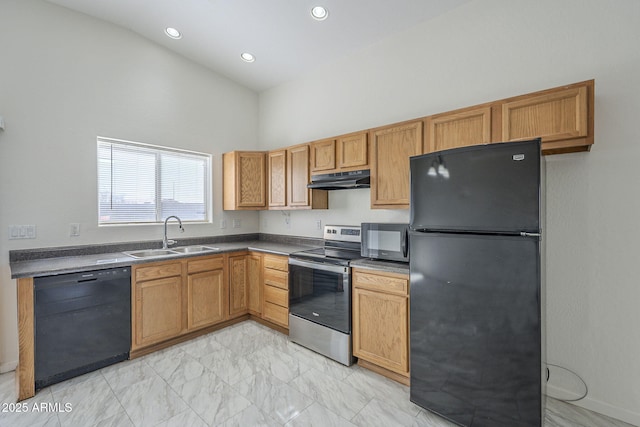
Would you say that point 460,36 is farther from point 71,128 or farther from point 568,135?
point 71,128

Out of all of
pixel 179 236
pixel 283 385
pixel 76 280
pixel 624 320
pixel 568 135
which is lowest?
pixel 283 385

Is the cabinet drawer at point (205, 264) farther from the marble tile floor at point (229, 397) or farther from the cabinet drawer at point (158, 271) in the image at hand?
the marble tile floor at point (229, 397)

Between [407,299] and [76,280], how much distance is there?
2.68m

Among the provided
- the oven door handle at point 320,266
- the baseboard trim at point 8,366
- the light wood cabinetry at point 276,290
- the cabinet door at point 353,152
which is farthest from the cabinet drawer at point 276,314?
the baseboard trim at point 8,366

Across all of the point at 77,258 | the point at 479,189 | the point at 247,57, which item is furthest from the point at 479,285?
the point at 247,57

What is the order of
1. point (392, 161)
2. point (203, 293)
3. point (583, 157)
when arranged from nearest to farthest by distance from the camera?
point (583, 157)
point (392, 161)
point (203, 293)

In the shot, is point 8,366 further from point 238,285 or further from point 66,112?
point 66,112

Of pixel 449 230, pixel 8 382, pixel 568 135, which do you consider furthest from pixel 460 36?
pixel 8 382

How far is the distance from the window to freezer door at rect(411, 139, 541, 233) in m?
3.01

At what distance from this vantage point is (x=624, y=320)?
1.87 metres

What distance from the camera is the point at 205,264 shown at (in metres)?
3.15

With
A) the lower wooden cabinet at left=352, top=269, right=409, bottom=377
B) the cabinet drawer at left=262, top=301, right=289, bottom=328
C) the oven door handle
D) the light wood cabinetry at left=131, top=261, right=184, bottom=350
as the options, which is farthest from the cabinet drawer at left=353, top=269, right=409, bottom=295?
the light wood cabinetry at left=131, top=261, right=184, bottom=350

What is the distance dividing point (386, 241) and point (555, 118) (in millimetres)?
1444

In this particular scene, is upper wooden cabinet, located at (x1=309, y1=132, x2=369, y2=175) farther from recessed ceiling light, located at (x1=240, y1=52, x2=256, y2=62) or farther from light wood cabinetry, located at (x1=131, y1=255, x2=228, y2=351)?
light wood cabinetry, located at (x1=131, y1=255, x2=228, y2=351)
